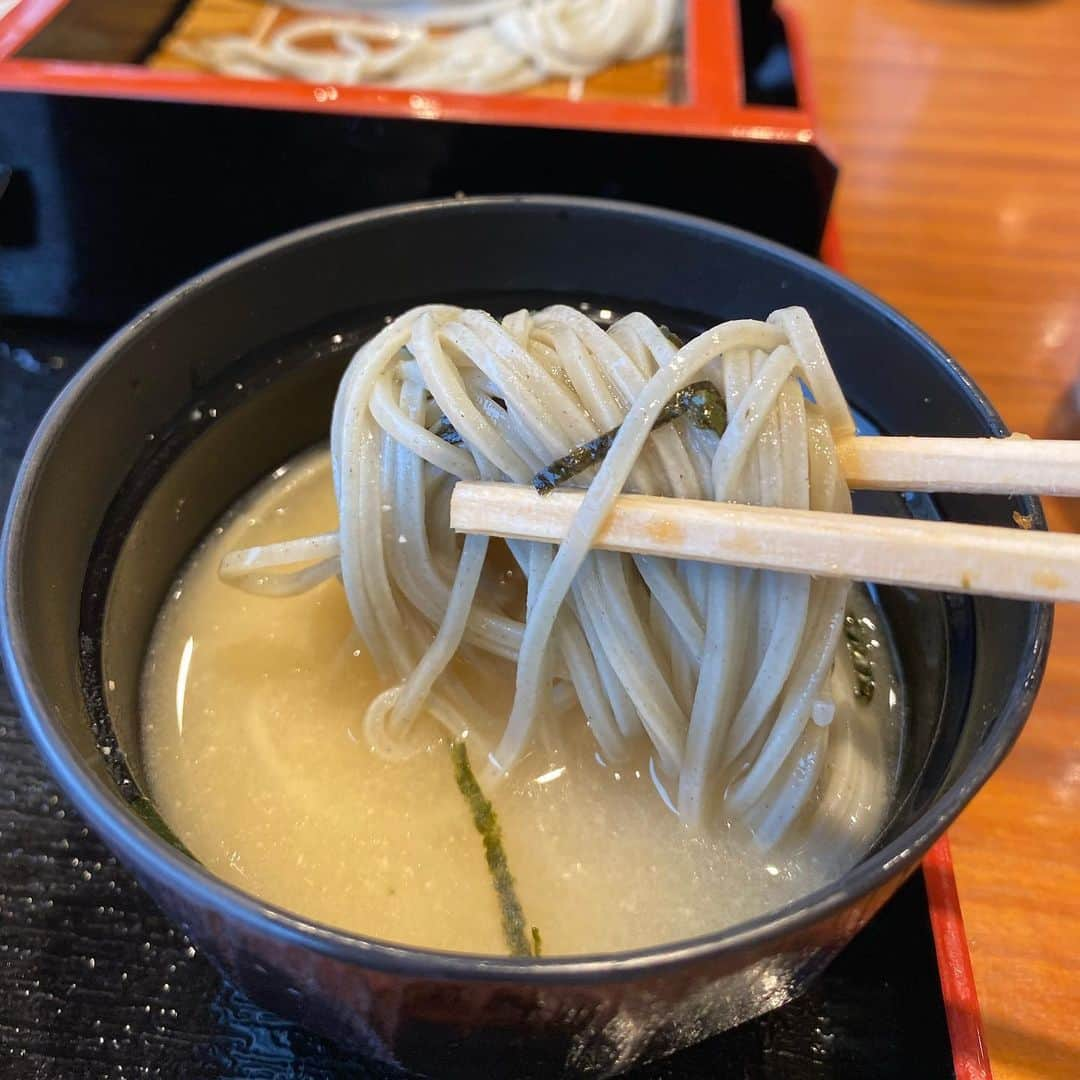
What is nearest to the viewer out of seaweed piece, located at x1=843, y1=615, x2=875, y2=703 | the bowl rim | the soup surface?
the bowl rim

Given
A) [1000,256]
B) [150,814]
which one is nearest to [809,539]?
[150,814]

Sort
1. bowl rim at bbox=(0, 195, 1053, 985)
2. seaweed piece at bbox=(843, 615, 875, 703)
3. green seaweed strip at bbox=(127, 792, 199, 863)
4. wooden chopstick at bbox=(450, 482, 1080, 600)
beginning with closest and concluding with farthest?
bowl rim at bbox=(0, 195, 1053, 985) → wooden chopstick at bbox=(450, 482, 1080, 600) → green seaweed strip at bbox=(127, 792, 199, 863) → seaweed piece at bbox=(843, 615, 875, 703)

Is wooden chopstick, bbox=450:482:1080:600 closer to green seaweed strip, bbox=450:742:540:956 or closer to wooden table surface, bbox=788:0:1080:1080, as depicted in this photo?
green seaweed strip, bbox=450:742:540:956

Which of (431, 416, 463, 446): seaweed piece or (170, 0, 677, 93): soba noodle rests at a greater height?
(170, 0, 677, 93): soba noodle

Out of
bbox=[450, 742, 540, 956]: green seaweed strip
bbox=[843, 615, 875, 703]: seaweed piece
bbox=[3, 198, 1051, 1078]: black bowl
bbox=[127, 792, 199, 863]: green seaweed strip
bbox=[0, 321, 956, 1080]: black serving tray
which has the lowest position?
bbox=[0, 321, 956, 1080]: black serving tray

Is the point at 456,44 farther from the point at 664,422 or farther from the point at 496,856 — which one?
the point at 496,856

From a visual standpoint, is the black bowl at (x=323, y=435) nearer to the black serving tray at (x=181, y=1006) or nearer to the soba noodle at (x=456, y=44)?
the black serving tray at (x=181, y=1006)

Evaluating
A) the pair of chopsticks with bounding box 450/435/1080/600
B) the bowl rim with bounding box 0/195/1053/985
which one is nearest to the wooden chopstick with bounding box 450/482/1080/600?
the pair of chopsticks with bounding box 450/435/1080/600
